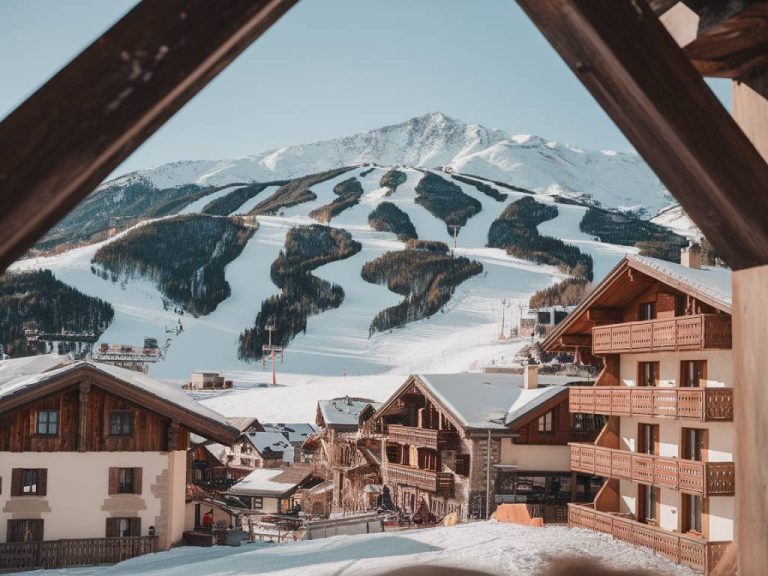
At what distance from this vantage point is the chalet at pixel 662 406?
2086cm

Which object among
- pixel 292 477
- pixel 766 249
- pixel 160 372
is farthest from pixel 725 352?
pixel 160 372

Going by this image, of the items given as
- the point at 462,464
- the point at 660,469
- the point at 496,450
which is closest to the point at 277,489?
the point at 462,464

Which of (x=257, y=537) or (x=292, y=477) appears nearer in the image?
(x=257, y=537)

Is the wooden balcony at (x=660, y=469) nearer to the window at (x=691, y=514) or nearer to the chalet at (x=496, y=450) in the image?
the window at (x=691, y=514)

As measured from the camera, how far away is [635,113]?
6.09 feet

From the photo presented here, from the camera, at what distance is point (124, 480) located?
25609mm

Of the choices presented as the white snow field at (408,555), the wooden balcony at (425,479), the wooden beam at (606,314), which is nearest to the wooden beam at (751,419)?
the white snow field at (408,555)

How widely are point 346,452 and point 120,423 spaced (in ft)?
76.7

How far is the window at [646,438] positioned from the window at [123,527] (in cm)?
1394

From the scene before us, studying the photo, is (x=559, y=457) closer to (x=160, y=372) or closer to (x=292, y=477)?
(x=292, y=477)

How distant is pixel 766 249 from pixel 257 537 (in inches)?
1441

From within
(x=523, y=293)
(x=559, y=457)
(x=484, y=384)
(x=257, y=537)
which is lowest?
(x=257, y=537)

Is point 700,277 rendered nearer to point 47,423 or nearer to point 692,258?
point 692,258

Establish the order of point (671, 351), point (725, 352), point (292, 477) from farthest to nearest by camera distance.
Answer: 1. point (292, 477)
2. point (671, 351)
3. point (725, 352)
